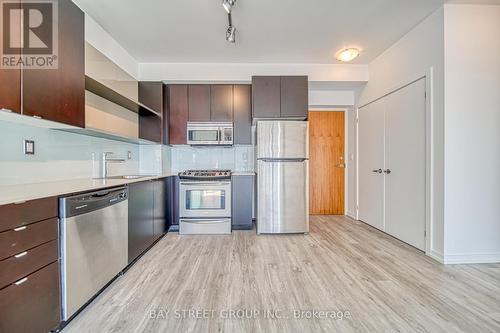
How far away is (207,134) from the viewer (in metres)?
3.92

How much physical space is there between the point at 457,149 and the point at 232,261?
106 inches

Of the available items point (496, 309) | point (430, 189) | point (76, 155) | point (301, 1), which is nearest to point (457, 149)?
point (430, 189)

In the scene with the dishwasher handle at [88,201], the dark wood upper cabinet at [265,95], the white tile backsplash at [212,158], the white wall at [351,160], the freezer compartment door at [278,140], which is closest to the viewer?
the dishwasher handle at [88,201]

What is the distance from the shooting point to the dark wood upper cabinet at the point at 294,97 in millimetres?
3674

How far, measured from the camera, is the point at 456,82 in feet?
8.18

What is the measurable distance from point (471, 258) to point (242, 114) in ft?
11.3

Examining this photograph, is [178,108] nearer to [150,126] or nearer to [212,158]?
[150,126]

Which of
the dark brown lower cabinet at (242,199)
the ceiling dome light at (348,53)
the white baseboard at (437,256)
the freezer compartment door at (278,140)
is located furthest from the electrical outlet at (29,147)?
the white baseboard at (437,256)

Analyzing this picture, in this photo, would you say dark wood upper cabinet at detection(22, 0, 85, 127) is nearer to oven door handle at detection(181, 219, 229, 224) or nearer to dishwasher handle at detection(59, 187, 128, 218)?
dishwasher handle at detection(59, 187, 128, 218)

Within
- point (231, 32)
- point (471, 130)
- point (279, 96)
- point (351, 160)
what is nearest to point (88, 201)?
point (231, 32)

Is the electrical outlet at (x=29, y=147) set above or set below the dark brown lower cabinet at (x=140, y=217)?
above

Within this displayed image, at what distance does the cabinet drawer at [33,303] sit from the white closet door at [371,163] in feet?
12.8

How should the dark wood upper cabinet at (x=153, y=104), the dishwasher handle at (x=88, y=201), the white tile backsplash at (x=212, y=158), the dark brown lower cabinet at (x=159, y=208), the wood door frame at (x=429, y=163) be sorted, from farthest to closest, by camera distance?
the white tile backsplash at (x=212, y=158), the dark wood upper cabinet at (x=153, y=104), the dark brown lower cabinet at (x=159, y=208), the wood door frame at (x=429, y=163), the dishwasher handle at (x=88, y=201)

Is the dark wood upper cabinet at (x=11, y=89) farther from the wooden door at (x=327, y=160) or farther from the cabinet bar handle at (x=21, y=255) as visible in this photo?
the wooden door at (x=327, y=160)
